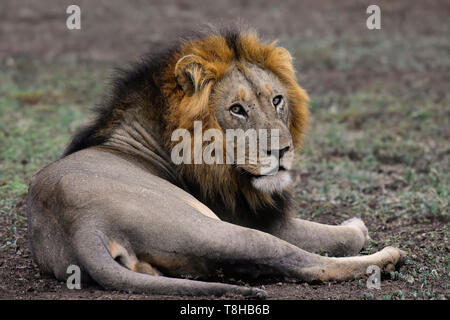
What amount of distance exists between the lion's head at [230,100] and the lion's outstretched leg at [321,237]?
423 mm

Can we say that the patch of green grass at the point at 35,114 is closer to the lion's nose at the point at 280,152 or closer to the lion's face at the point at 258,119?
the lion's face at the point at 258,119

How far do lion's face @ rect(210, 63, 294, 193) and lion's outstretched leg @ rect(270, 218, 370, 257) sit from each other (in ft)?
1.93

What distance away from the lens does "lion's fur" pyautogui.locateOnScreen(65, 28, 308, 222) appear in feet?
17.0

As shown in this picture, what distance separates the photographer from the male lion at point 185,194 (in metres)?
4.47

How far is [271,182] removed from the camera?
16.8 ft

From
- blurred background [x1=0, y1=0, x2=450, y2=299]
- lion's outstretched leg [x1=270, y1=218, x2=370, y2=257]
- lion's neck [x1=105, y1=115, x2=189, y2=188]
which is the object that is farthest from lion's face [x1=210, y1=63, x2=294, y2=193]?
blurred background [x1=0, y1=0, x2=450, y2=299]

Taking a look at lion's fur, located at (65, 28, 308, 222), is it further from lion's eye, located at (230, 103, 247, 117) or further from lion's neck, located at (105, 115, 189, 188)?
lion's eye, located at (230, 103, 247, 117)

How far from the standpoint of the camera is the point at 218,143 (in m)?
5.12

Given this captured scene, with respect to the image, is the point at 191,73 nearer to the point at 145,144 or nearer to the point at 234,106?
the point at 234,106

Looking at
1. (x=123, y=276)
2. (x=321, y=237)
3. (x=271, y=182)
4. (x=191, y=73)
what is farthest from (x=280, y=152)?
(x=123, y=276)
